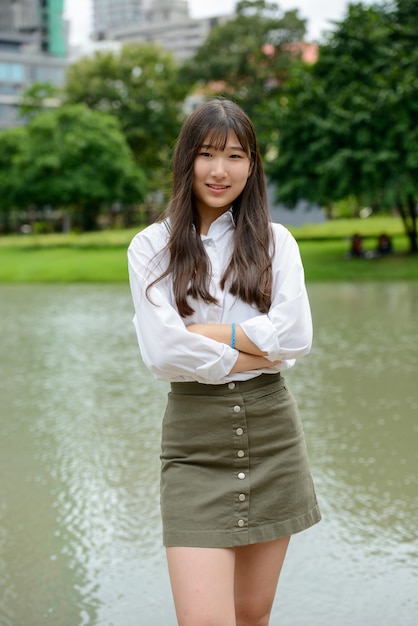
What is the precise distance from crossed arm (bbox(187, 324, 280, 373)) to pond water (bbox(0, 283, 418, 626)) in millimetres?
1227

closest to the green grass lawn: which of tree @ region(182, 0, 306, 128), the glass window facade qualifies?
tree @ region(182, 0, 306, 128)

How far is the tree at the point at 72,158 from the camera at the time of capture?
34656 millimetres

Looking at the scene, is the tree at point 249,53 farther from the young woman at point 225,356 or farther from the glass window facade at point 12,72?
the young woman at point 225,356

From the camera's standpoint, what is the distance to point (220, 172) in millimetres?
2344

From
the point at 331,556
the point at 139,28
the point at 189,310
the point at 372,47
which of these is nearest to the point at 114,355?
the point at 331,556

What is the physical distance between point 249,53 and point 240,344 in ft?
130

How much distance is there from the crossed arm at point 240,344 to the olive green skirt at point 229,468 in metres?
0.05

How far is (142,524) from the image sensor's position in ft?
14.0

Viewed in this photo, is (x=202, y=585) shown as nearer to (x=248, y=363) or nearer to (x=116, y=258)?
(x=248, y=363)

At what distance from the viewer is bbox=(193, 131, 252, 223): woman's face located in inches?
93.0

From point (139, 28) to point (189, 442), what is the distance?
15369cm

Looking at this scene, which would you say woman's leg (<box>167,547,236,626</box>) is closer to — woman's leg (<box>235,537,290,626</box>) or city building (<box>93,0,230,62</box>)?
woman's leg (<box>235,537,290,626</box>)

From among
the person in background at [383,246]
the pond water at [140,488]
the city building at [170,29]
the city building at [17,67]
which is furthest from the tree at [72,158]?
the city building at [170,29]

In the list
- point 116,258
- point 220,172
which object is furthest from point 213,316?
point 116,258
